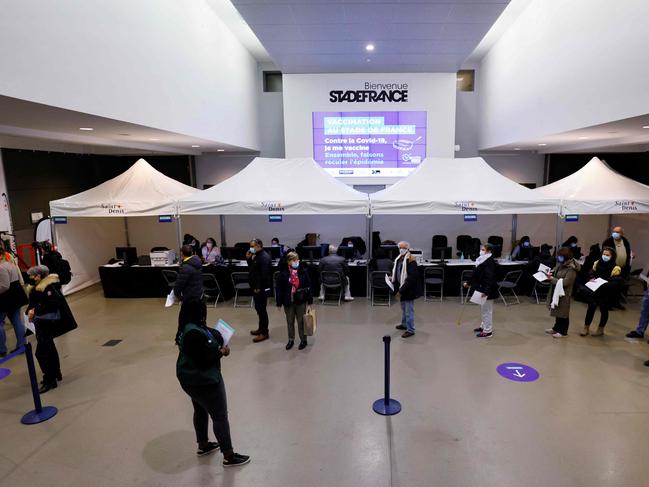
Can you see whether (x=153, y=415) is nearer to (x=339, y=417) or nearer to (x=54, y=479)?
(x=54, y=479)

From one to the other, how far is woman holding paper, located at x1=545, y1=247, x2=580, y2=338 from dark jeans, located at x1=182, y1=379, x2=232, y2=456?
4.95 metres

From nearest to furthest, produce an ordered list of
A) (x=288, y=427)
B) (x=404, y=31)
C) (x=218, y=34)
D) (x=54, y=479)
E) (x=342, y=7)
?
(x=54, y=479) → (x=288, y=427) → (x=342, y=7) → (x=404, y=31) → (x=218, y=34)

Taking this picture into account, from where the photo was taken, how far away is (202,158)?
1275 centimetres

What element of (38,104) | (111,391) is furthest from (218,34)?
(111,391)

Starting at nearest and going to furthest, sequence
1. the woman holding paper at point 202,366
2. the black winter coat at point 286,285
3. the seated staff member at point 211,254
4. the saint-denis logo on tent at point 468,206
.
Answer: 1. the woman holding paper at point 202,366
2. the black winter coat at point 286,285
3. the saint-denis logo on tent at point 468,206
4. the seated staff member at point 211,254

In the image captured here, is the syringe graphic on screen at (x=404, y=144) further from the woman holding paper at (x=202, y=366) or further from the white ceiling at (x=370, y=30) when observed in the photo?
the woman holding paper at (x=202, y=366)

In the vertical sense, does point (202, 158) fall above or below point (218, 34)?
below

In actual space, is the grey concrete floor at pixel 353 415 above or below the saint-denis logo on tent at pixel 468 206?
below

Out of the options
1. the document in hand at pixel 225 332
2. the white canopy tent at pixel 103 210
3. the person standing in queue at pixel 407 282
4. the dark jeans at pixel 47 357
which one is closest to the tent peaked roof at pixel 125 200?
the white canopy tent at pixel 103 210

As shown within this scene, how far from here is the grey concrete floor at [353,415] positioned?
346cm

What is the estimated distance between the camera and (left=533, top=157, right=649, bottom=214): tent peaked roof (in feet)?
25.0

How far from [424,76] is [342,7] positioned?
483 centimetres

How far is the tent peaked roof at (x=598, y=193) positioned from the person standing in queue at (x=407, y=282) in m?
3.53

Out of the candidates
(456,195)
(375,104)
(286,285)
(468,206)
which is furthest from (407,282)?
(375,104)
